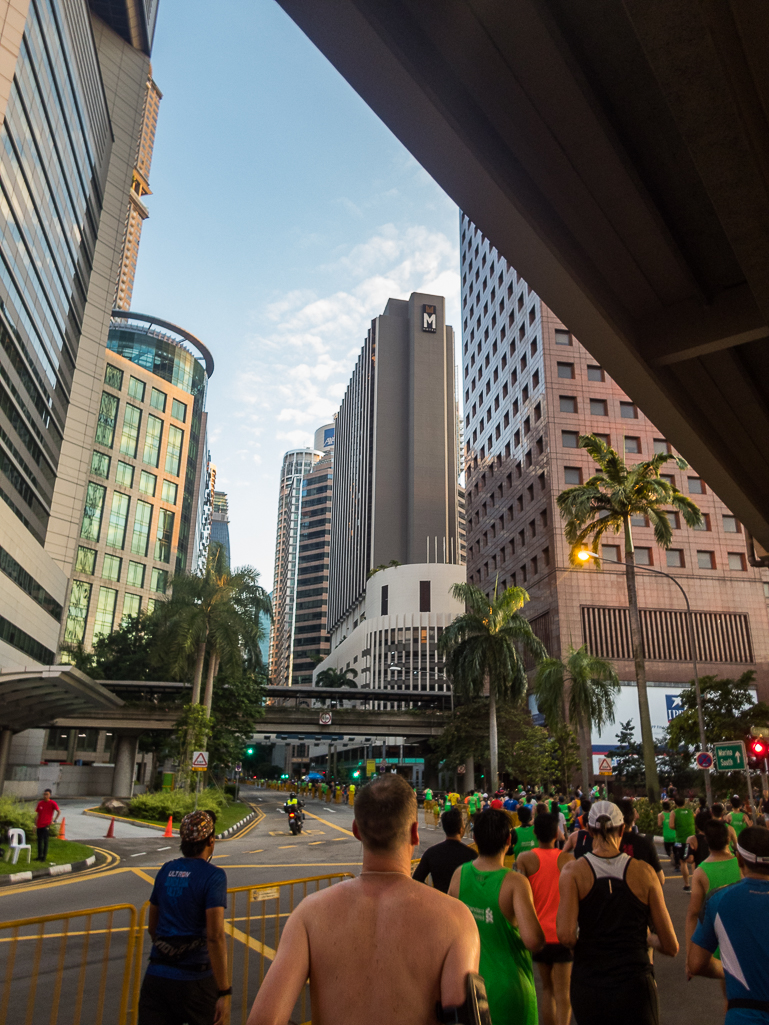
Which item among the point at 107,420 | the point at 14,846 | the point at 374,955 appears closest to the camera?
the point at 374,955

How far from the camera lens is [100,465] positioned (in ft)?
287

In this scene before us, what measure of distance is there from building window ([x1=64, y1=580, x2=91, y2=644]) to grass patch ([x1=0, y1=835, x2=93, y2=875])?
65.4 metres

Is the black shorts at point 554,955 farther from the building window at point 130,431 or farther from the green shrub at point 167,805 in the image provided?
the building window at point 130,431

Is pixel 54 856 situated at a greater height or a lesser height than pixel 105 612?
lesser

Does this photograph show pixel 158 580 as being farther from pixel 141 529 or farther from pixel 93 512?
pixel 93 512

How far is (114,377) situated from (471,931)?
97.2 m

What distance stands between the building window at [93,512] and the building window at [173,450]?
12134 mm

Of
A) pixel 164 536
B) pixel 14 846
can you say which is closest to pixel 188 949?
pixel 14 846

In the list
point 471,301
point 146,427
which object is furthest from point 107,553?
point 471,301

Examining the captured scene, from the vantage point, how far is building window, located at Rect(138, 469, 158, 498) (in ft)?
304

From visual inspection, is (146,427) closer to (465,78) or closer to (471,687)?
(471,687)

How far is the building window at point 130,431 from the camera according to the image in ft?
299

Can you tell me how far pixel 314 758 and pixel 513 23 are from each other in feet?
481

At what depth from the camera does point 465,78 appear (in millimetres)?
5297
